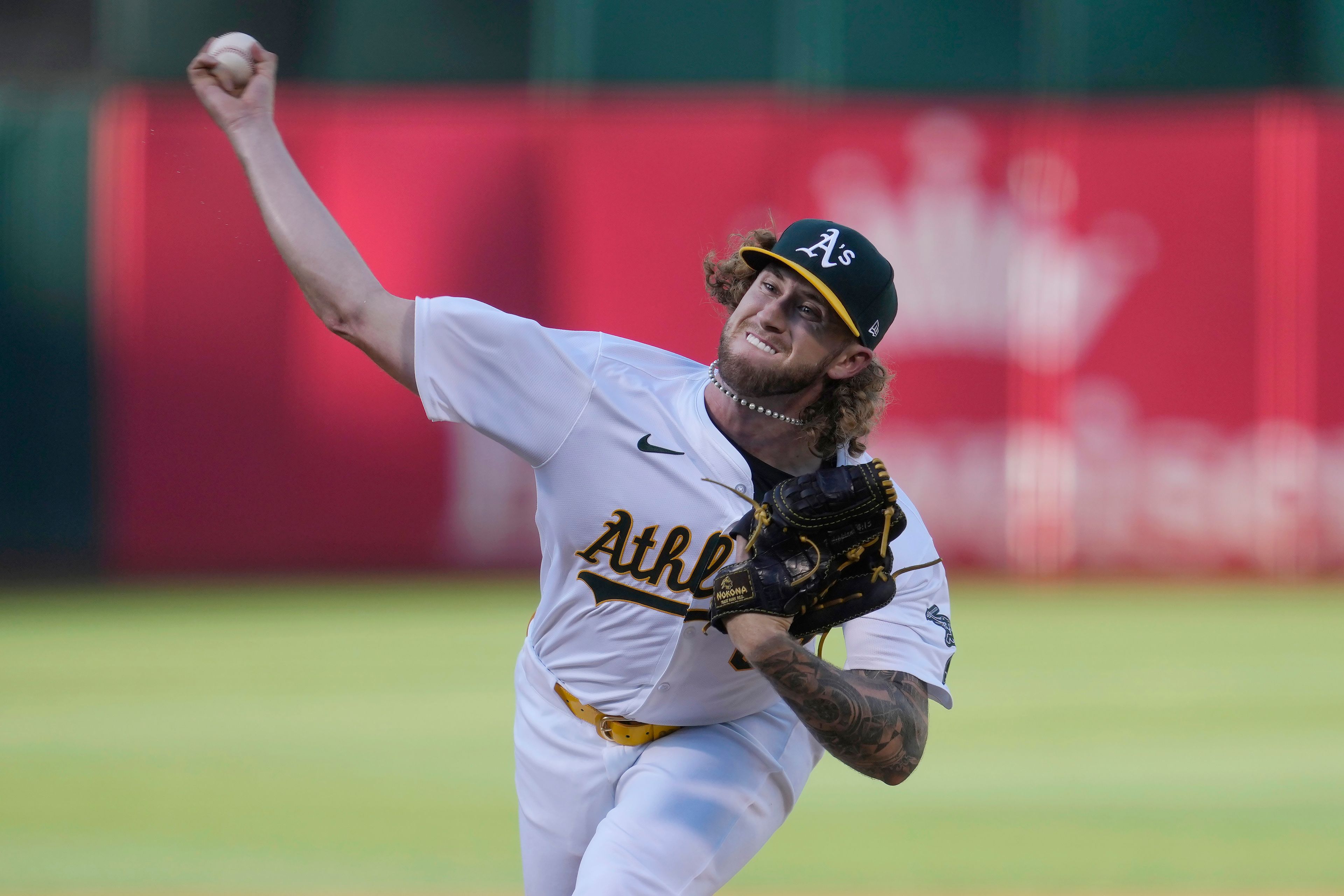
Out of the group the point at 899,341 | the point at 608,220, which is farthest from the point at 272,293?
the point at 899,341

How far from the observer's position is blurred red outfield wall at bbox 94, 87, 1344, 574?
15070 millimetres

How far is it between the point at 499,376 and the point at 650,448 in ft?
1.27

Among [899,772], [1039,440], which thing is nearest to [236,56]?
[899,772]

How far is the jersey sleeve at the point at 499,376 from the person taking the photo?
11.8ft

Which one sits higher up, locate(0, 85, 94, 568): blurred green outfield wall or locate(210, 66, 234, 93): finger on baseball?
locate(210, 66, 234, 93): finger on baseball

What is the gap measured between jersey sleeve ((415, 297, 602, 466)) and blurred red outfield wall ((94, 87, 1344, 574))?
1137 centimetres

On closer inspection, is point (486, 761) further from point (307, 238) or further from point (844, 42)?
point (844, 42)

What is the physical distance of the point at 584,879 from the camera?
3520mm

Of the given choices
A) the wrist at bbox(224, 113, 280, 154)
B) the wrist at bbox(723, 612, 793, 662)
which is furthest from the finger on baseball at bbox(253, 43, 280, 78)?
the wrist at bbox(723, 612, 793, 662)

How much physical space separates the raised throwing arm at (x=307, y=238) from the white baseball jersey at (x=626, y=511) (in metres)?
0.07

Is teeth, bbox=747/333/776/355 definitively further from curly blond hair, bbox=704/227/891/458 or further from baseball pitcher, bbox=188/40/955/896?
curly blond hair, bbox=704/227/891/458

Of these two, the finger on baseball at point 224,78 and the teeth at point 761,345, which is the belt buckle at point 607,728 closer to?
the teeth at point 761,345

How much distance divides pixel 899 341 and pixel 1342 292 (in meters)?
4.20

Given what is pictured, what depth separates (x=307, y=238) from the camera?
11.5 feet
